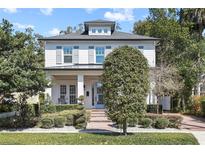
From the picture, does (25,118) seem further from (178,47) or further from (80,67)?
(178,47)

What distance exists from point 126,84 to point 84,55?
18.7 metres

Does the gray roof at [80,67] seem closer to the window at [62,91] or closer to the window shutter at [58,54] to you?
the window shutter at [58,54]

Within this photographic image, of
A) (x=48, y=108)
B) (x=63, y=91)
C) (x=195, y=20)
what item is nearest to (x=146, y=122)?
(x=48, y=108)

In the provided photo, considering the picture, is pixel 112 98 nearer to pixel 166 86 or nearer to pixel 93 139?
pixel 93 139

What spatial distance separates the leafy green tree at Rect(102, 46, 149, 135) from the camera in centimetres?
1480

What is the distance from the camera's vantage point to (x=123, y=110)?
14.9m

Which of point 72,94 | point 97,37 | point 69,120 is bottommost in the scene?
point 69,120

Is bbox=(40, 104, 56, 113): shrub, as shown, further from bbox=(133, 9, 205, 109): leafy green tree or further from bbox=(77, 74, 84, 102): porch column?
bbox=(133, 9, 205, 109): leafy green tree

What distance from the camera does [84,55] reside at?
33.2 m

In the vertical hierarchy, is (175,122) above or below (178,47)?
below

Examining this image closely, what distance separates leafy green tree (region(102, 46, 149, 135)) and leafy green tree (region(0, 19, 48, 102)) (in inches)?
189

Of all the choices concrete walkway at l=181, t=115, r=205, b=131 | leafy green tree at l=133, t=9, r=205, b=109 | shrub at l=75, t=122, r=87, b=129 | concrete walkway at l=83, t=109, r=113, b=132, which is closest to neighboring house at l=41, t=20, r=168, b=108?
leafy green tree at l=133, t=9, r=205, b=109
